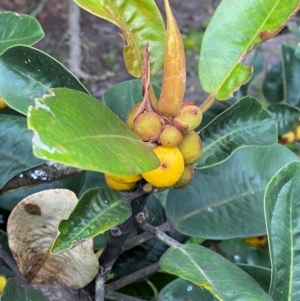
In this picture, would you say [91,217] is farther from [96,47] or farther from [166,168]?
[96,47]

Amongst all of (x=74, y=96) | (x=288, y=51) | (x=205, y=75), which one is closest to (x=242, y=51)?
(x=205, y=75)

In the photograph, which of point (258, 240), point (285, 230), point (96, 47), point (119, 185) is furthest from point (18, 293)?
point (96, 47)

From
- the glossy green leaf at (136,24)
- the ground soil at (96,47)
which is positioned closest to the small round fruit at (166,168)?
the glossy green leaf at (136,24)

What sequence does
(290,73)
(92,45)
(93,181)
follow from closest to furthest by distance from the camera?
(93,181) → (290,73) → (92,45)

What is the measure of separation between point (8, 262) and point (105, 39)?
227cm

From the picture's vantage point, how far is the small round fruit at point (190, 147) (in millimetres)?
508

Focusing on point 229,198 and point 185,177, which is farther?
point 229,198

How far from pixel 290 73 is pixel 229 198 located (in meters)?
0.57

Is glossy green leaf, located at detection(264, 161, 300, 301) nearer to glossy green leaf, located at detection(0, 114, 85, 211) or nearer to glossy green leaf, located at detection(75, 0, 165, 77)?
glossy green leaf, located at detection(75, 0, 165, 77)

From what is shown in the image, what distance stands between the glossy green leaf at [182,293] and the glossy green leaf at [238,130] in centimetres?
17

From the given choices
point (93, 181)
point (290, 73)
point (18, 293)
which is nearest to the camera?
point (18, 293)

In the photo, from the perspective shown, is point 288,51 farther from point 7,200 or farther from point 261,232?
point 7,200

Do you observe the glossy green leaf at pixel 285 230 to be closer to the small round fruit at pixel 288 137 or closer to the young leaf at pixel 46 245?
the young leaf at pixel 46 245

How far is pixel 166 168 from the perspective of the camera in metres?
0.48
